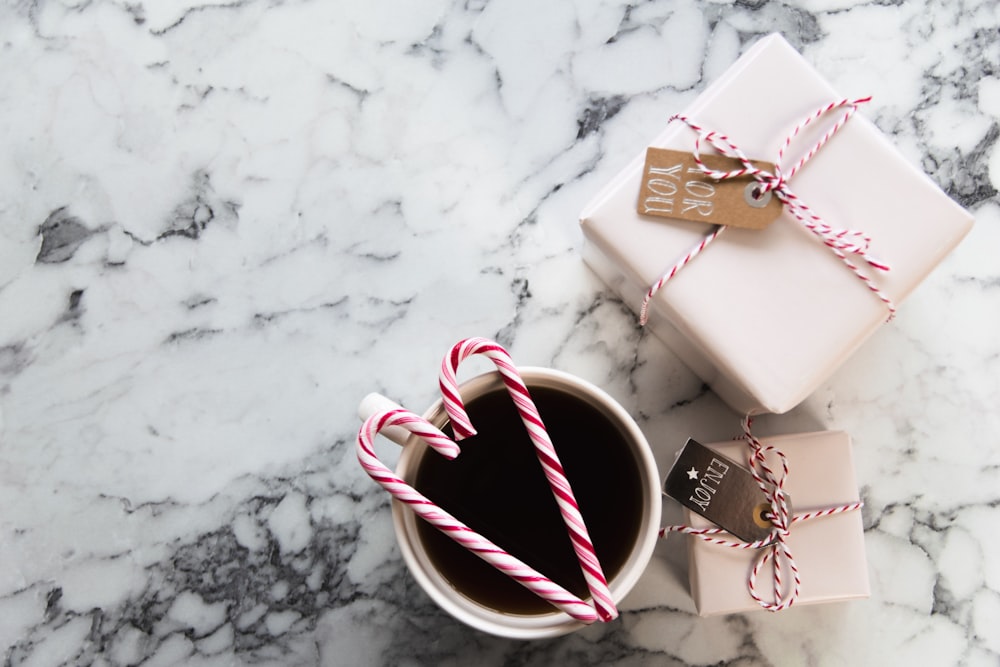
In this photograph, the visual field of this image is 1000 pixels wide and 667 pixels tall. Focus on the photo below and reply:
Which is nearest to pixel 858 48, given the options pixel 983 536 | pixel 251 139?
pixel 983 536

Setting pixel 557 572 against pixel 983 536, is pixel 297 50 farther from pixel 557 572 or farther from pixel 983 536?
pixel 983 536

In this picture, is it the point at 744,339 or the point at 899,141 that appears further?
the point at 899,141

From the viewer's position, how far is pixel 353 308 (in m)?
0.81

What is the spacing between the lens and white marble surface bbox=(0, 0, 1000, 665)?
2.59 ft

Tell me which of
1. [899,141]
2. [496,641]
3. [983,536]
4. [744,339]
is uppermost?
[899,141]

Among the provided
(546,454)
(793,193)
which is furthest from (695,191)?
(546,454)

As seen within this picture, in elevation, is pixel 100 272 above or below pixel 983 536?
below

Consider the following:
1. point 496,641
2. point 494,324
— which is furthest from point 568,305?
point 496,641

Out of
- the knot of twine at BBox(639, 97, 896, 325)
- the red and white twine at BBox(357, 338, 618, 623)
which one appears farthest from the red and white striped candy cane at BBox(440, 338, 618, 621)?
the knot of twine at BBox(639, 97, 896, 325)

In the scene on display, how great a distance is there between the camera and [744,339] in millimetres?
632

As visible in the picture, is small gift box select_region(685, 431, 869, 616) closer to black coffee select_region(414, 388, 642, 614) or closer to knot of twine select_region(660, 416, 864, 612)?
knot of twine select_region(660, 416, 864, 612)

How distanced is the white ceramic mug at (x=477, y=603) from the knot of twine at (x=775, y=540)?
0.49 ft

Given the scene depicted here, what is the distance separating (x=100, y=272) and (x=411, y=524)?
47 cm

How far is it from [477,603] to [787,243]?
368mm
